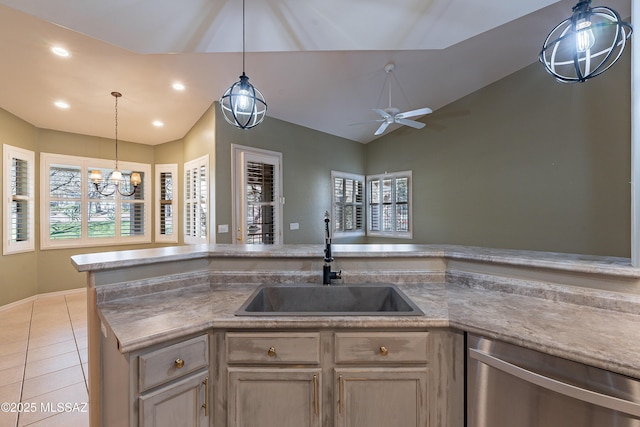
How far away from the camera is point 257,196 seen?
4258 millimetres

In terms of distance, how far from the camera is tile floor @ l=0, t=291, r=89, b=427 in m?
1.91

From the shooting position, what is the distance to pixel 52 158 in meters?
4.43

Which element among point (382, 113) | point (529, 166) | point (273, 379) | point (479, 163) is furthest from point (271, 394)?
point (479, 163)

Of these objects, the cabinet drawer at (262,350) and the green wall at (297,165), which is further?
the green wall at (297,165)

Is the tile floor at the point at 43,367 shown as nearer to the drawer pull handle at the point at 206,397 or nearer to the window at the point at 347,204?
the drawer pull handle at the point at 206,397

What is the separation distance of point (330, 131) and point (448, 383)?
4.80m

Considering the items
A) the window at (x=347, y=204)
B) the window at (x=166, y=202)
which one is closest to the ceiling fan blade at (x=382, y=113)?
the window at (x=347, y=204)

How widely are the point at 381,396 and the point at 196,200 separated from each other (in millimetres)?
4183

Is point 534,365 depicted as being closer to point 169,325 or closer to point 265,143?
point 169,325

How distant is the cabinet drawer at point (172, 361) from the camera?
3.43 feet

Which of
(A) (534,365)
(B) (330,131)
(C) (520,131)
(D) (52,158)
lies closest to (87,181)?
(D) (52,158)

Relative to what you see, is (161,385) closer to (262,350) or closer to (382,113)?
(262,350)

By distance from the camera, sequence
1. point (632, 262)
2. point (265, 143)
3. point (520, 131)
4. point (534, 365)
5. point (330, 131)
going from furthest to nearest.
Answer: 1. point (330, 131)
2. point (265, 143)
3. point (520, 131)
4. point (632, 262)
5. point (534, 365)

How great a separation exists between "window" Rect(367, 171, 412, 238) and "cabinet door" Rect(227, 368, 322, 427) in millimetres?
4672
